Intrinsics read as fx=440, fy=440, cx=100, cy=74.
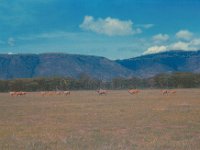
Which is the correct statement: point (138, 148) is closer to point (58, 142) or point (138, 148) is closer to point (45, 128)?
point (58, 142)

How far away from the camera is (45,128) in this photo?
806 inches

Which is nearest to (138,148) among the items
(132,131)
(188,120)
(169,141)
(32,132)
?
(169,141)

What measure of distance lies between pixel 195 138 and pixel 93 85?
142m

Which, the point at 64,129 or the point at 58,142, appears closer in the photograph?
the point at 58,142

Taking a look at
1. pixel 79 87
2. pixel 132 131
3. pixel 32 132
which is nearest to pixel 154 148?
pixel 132 131

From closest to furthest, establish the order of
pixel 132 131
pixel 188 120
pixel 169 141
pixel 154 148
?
pixel 154 148
pixel 169 141
pixel 132 131
pixel 188 120

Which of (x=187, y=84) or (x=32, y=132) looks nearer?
(x=32, y=132)

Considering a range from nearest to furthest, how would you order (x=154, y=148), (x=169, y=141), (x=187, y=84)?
(x=154, y=148), (x=169, y=141), (x=187, y=84)

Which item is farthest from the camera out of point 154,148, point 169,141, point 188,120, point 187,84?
point 187,84

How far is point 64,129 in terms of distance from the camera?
20031 millimetres

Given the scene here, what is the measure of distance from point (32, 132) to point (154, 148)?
674cm

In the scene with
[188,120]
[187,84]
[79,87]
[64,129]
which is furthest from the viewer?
[79,87]

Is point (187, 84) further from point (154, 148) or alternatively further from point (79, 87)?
point (154, 148)

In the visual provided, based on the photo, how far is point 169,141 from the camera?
51.4ft
